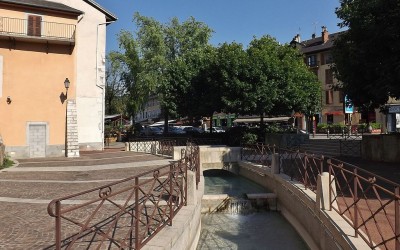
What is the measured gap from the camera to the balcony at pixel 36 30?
19.5 meters

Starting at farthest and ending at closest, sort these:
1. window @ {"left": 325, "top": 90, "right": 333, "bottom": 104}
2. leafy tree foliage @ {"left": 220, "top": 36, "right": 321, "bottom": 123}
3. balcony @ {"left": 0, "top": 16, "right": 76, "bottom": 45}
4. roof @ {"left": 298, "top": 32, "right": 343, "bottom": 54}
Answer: window @ {"left": 325, "top": 90, "right": 333, "bottom": 104}, roof @ {"left": 298, "top": 32, "right": 343, "bottom": 54}, leafy tree foliage @ {"left": 220, "top": 36, "right": 321, "bottom": 123}, balcony @ {"left": 0, "top": 16, "right": 76, "bottom": 45}

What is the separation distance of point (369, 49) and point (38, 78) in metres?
17.9

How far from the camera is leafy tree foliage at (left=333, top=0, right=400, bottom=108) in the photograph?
493 inches

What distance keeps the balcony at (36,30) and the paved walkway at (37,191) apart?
8.34m

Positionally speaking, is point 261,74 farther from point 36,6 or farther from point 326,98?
point 326,98

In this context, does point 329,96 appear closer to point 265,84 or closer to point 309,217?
point 265,84

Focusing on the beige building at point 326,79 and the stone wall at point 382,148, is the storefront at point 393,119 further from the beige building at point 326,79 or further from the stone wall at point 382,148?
the stone wall at point 382,148

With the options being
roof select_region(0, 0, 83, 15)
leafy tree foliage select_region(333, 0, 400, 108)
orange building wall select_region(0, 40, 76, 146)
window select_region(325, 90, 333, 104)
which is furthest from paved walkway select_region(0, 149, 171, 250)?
window select_region(325, 90, 333, 104)

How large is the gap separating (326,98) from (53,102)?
3799 cm

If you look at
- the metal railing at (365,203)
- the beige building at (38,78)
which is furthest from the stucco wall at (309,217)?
the beige building at (38,78)

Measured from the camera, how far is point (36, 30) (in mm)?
20516

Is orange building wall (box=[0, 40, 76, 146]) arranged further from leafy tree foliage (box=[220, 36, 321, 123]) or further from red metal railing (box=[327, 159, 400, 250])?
red metal railing (box=[327, 159, 400, 250])

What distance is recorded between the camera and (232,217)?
38.0 feet

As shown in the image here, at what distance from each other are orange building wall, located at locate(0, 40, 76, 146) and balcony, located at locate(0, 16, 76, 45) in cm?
55
